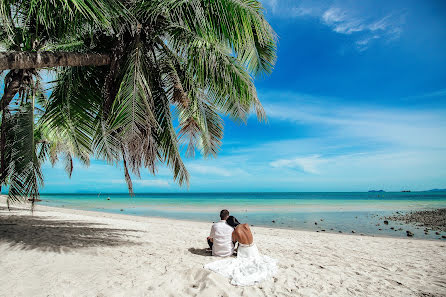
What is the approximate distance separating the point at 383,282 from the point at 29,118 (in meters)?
7.21

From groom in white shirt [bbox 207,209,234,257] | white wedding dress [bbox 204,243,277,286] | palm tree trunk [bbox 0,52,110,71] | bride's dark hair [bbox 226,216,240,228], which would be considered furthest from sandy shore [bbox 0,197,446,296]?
palm tree trunk [bbox 0,52,110,71]

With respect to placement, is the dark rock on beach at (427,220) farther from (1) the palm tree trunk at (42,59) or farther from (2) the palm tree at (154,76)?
(1) the palm tree trunk at (42,59)

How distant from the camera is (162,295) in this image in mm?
3240

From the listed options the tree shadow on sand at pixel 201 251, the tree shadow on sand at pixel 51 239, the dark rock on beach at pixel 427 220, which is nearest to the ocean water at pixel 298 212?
the dark rock on beach at pixel 427 220

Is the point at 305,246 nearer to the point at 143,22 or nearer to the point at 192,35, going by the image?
the point at 192,35

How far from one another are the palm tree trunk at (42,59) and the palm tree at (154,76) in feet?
0.07

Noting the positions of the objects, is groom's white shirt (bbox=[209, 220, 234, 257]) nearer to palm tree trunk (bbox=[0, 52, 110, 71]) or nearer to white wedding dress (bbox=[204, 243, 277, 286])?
white wedding dress (bbox=[204, 243, 277, 286])

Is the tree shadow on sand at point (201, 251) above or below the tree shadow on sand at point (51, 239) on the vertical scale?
below

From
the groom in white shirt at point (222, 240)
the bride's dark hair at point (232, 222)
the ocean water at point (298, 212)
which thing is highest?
the bride's dark hair at point (232, 222)

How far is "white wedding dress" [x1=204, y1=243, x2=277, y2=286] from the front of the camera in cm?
375

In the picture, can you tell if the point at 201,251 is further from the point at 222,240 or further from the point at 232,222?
the point at 232,222

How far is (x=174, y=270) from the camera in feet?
13.4

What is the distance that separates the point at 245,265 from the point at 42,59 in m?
4.64

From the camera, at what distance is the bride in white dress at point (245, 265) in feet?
12.4
